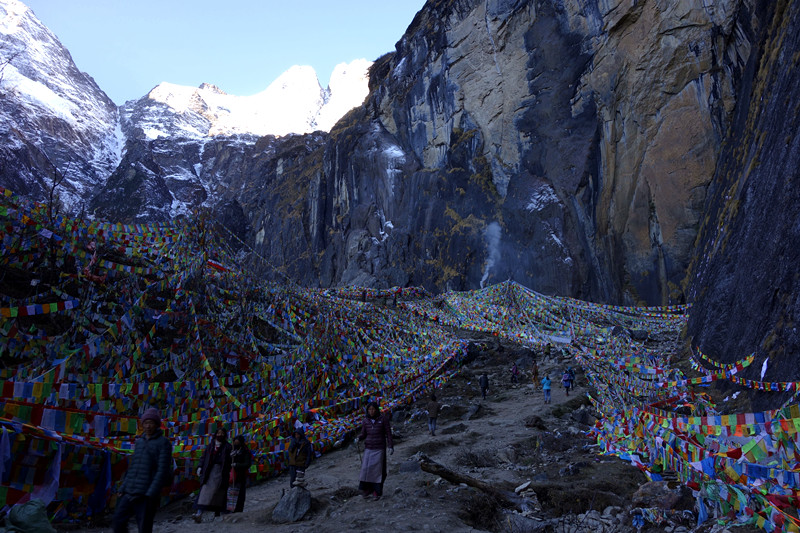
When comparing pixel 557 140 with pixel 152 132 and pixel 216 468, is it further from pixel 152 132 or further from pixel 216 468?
pixel 152 132

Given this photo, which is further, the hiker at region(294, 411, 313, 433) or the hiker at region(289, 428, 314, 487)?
the hiker at region(294, 411, 313, 433)

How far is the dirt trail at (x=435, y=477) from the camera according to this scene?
5.33m

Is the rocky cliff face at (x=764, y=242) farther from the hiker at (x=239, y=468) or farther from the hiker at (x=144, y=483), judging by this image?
the hiker at (x=144, y=483)

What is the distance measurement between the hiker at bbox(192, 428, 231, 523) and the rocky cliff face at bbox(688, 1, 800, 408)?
6.92 m

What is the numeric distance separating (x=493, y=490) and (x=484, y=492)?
135 mm

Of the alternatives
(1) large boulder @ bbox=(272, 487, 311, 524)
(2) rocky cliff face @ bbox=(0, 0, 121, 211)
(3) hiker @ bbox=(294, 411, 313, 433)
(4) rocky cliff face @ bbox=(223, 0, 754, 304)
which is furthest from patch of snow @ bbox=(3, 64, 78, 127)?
(1) large boulder @ bbox=(272, 487, 311, 524)

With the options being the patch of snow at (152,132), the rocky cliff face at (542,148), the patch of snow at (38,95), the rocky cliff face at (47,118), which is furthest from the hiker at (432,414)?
the patch of snow at (152,132)

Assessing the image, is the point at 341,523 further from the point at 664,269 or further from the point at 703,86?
the point at 703,86

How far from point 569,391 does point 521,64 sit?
90.9 ft

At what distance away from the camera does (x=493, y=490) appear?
236 inches

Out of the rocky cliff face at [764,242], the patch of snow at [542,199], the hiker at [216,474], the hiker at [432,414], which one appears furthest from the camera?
the patch of snow at [542,199]

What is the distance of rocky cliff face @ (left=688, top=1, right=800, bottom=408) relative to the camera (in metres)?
7.68

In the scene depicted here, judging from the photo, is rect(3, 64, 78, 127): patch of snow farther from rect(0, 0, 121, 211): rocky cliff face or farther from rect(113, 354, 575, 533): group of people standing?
rect(113, 354, 575, 533): group of people standing

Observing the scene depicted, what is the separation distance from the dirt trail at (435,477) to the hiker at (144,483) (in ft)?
5.68
